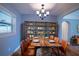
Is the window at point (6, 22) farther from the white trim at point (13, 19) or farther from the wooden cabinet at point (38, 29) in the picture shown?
the wooden cabinet at point (38, 29)

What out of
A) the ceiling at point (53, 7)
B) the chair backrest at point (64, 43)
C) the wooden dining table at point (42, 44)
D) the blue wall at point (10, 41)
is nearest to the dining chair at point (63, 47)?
the chair backrest at point (64, 43)

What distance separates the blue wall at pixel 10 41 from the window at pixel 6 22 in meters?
0.08

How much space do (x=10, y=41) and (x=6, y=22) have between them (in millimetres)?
397

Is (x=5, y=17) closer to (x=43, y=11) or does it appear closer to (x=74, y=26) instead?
(x=43, y=11)

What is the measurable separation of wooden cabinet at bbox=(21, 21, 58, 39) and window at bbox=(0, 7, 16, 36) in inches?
9.2

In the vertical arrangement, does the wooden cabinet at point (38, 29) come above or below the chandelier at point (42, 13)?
below

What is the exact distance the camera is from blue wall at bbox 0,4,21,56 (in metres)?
2.17

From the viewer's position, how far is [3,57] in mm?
2129

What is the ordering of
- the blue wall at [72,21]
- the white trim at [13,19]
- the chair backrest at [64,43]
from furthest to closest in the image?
the chair backrest at [64,43] < the blue wall at [72,21] < the white trim at [13,19]

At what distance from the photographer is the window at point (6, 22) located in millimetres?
2154

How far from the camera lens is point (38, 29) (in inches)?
95.8

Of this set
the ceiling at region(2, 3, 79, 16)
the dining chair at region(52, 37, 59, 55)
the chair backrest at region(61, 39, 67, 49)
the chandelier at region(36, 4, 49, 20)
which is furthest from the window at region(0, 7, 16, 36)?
the chair backrest at region(61, 39, 67, 49)

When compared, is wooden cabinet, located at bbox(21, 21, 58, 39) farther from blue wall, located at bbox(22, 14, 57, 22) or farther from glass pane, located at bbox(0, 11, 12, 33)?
glass pane, located at bbox(0, 11, 12, 33)

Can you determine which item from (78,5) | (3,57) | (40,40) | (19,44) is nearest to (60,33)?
(40,40)
